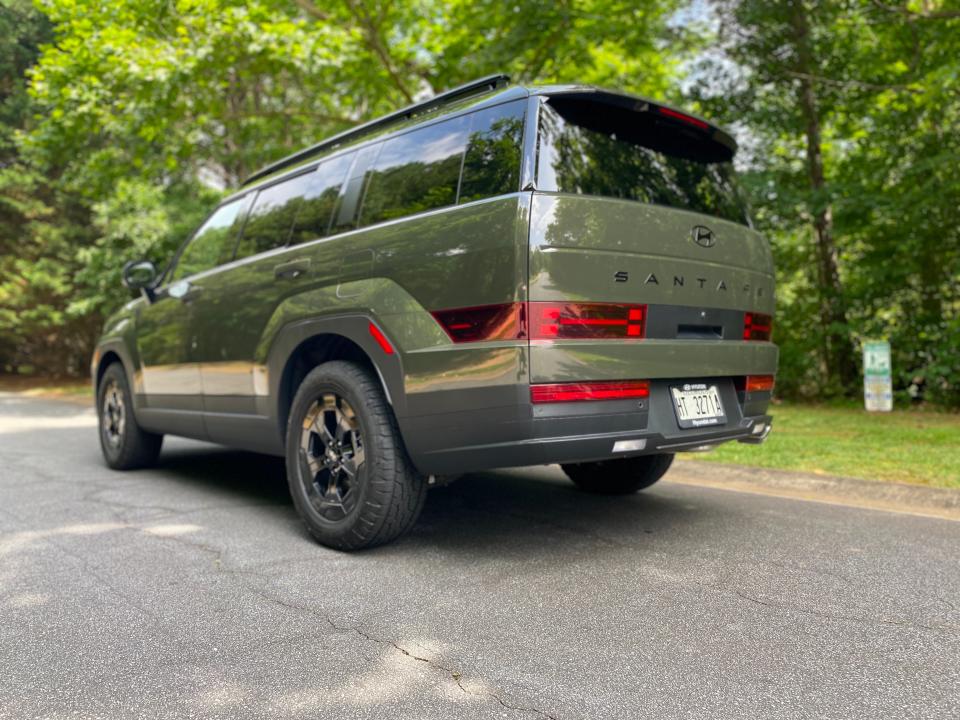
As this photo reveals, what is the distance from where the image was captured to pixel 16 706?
7.01 ft

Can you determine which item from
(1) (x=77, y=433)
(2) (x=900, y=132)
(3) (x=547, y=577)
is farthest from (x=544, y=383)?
(2) (x=900, y=132)

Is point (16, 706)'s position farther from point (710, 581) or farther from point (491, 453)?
point (710, 581)

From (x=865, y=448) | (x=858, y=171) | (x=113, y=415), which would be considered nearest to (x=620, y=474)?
(x=865, y=448)

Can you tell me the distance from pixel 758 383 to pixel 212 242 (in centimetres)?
357

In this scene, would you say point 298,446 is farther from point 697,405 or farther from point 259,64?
point 259,64

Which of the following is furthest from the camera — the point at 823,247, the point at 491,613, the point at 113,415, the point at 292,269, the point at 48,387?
the point at 48,387

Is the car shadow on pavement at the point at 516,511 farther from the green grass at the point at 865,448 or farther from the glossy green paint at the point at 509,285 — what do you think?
the green grass at the point at 865,448

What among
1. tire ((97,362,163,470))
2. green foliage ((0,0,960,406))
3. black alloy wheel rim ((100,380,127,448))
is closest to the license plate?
tire ((97,362,163,470))

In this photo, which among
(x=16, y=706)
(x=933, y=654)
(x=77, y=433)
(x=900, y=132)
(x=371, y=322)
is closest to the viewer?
(x=16, y=706)

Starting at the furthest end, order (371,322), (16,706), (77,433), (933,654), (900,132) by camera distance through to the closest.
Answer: (900,132) → (77,433) → (371,322) → (933,654) → (16,706)

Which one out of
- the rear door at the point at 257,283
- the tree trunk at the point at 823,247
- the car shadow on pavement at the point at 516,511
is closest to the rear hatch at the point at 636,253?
the car shadow on pavement at the point at 516,511

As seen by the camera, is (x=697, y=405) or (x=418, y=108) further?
(x=418, y=108)

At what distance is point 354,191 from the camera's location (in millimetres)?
3939

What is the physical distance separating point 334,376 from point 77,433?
21.9 ft
